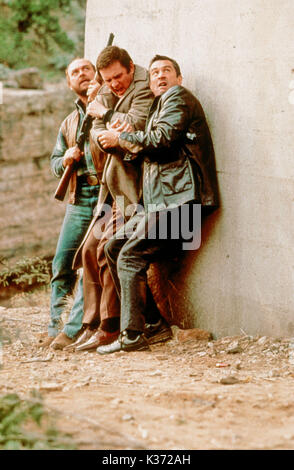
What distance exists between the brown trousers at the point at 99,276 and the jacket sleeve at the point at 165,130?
0.64m

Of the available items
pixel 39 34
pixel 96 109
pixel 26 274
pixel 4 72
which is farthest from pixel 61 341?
pixel 39 34

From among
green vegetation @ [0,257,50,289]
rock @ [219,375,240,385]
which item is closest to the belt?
rock @ [219,375,240,385]

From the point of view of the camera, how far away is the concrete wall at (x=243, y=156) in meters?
5.76

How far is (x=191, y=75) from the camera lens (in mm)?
6441

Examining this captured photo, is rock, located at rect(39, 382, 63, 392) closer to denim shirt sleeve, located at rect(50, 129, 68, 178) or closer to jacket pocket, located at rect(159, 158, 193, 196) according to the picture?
jacket pocket, located at rect(159, 158, 193, 196)

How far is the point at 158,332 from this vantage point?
6.44 meters

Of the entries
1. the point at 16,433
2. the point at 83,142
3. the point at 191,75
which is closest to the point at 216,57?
the point at 191,75

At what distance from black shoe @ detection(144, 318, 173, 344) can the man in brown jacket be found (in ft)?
0.17

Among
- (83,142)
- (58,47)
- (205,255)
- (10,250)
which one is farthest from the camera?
(58,47)

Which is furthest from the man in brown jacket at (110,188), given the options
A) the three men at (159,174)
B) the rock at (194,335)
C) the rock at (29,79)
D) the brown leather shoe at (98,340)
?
the rock at (29,79)

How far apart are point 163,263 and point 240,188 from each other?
965 millimetres

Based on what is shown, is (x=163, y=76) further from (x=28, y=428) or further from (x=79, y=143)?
(x=28, y=428)

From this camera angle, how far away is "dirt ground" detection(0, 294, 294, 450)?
3.98 meters

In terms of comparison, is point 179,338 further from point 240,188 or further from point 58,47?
point 58,47
